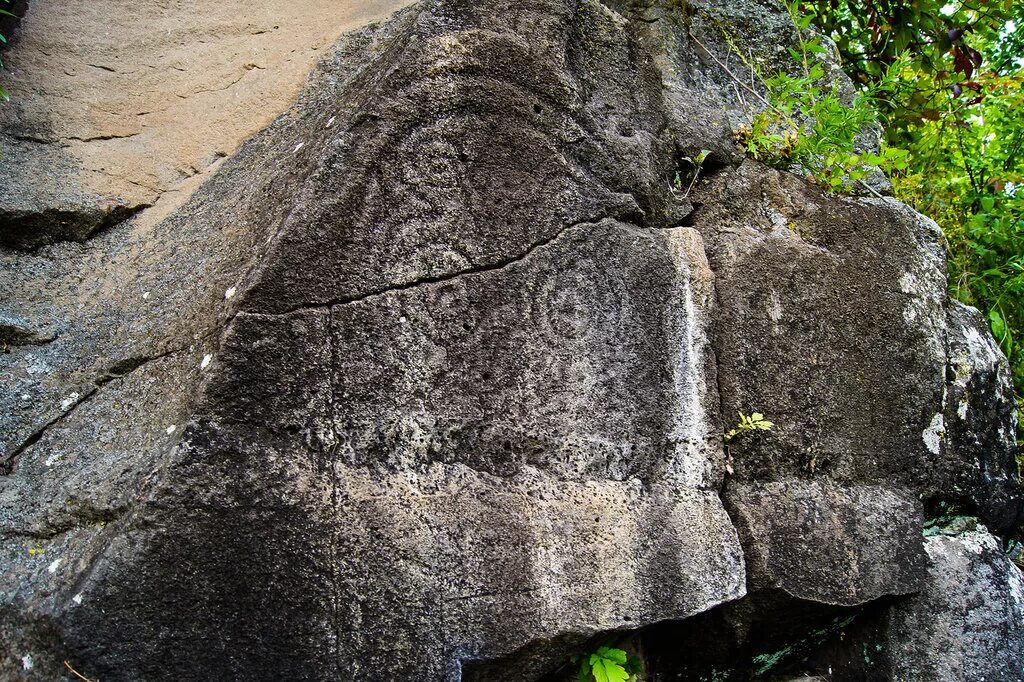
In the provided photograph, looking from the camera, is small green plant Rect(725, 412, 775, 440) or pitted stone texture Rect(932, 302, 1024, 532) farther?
pitted stone texture Rect(932, 302, 1024, 532)

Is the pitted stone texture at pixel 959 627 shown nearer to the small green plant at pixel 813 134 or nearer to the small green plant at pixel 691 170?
the small green plant at pixel 813 134

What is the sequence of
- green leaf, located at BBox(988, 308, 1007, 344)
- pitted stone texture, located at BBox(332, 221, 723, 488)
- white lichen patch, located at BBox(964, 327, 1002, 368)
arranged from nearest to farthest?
pitted stone texture, located at BBox(332, 221, 723, 488), white lichen patch, located at BBox(964, 327, 1002, 368), green leaf, located at BBox(988, 308, 1007, 344)

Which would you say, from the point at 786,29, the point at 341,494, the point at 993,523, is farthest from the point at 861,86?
the point at 341,494

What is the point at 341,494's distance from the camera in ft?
6.09

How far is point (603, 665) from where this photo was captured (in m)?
2.09

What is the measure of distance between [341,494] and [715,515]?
3.16ft

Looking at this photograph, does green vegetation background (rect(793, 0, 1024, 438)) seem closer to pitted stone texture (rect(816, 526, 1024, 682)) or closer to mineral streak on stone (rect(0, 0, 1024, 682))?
mineral streak on stone (rect(0, 0, 1024, 682))

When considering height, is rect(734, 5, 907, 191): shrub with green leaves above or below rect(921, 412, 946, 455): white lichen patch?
above

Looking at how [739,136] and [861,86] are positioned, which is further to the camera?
[861,86]

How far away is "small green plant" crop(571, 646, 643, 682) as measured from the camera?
2068 millimetres

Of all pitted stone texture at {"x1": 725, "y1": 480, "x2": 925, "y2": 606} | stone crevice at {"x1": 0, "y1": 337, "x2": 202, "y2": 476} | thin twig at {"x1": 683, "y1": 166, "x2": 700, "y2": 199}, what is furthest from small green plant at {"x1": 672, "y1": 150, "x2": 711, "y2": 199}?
stone crevice at {"x1": 0, "y1": 337, "x2": 202, "y2": 476}

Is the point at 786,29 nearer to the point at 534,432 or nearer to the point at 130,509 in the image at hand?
the point at 534,432

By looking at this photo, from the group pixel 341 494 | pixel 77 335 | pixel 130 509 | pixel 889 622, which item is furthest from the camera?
pixel 889 622

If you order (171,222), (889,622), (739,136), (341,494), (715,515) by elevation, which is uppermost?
(739,136)
